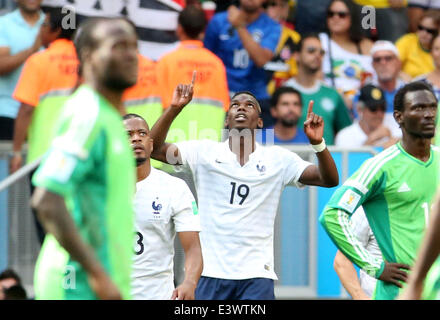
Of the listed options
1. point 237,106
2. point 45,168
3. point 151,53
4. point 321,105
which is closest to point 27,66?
point 151,53

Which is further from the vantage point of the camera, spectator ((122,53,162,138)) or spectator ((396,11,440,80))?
spectator ((396,11,440,80))

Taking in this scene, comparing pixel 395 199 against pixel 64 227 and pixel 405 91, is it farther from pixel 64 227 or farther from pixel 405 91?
pixel 64 227

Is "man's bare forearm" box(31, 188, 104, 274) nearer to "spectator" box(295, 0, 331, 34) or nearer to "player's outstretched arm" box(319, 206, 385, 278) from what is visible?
"player's outstretched arm" box(319, 206, 385, 278)

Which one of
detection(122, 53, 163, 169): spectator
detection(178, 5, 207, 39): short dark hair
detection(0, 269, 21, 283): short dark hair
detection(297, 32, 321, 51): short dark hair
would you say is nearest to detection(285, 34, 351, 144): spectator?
detection(297, 32, 321, 51): short dark hair

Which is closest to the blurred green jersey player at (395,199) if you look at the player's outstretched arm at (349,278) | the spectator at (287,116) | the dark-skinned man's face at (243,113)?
the player's outstretched arm at (349,278)

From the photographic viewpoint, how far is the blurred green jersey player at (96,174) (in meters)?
3.83

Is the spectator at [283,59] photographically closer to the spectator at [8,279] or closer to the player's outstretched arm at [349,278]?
the player's outstretched arm at [349,278]

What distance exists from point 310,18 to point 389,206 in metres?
4.73

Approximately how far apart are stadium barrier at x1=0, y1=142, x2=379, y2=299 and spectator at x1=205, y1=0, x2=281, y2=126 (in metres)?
1.04

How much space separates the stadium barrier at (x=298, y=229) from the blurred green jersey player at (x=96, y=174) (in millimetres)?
4834

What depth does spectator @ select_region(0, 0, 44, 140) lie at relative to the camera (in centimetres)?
905

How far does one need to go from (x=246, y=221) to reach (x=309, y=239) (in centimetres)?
166

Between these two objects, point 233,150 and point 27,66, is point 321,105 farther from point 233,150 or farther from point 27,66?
point 27,66

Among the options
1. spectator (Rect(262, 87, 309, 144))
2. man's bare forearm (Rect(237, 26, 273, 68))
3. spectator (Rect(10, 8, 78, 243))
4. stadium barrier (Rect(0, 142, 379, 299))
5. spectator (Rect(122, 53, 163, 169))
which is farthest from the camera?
man's bare forearm (Rect(237, 26, 273, 68))
